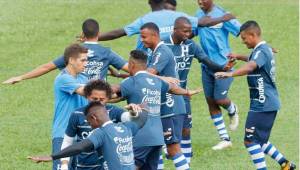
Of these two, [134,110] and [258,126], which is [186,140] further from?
[134,110]

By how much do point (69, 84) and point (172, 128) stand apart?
2.73m

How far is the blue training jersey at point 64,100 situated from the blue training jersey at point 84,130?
2.66 ft

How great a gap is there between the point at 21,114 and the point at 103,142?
10.0m

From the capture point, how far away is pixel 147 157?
15.6 metres

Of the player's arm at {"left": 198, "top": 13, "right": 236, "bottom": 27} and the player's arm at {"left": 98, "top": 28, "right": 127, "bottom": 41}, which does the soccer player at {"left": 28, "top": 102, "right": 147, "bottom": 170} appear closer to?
the player's arm at {"left": 98, "top": 28, "right": 127, "bottom": 41}

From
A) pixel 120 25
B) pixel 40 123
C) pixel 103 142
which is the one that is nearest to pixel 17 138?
pixel 40 123

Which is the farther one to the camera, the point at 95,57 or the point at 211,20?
the point at 211,20

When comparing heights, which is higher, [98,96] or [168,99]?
[98,96]

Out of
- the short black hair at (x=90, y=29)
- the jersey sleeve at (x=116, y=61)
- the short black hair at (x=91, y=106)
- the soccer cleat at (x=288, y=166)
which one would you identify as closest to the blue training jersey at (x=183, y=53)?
the jersey sleeve at (x=116, y=61)

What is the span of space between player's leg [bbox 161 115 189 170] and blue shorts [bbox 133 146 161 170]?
3.38 ft

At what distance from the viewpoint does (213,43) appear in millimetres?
20953

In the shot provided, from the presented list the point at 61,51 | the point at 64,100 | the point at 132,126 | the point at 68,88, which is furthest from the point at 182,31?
the point at 61,51

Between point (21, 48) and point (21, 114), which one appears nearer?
point (21, 114)

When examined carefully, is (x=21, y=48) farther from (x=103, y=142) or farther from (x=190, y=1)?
(x=103, y=142)
